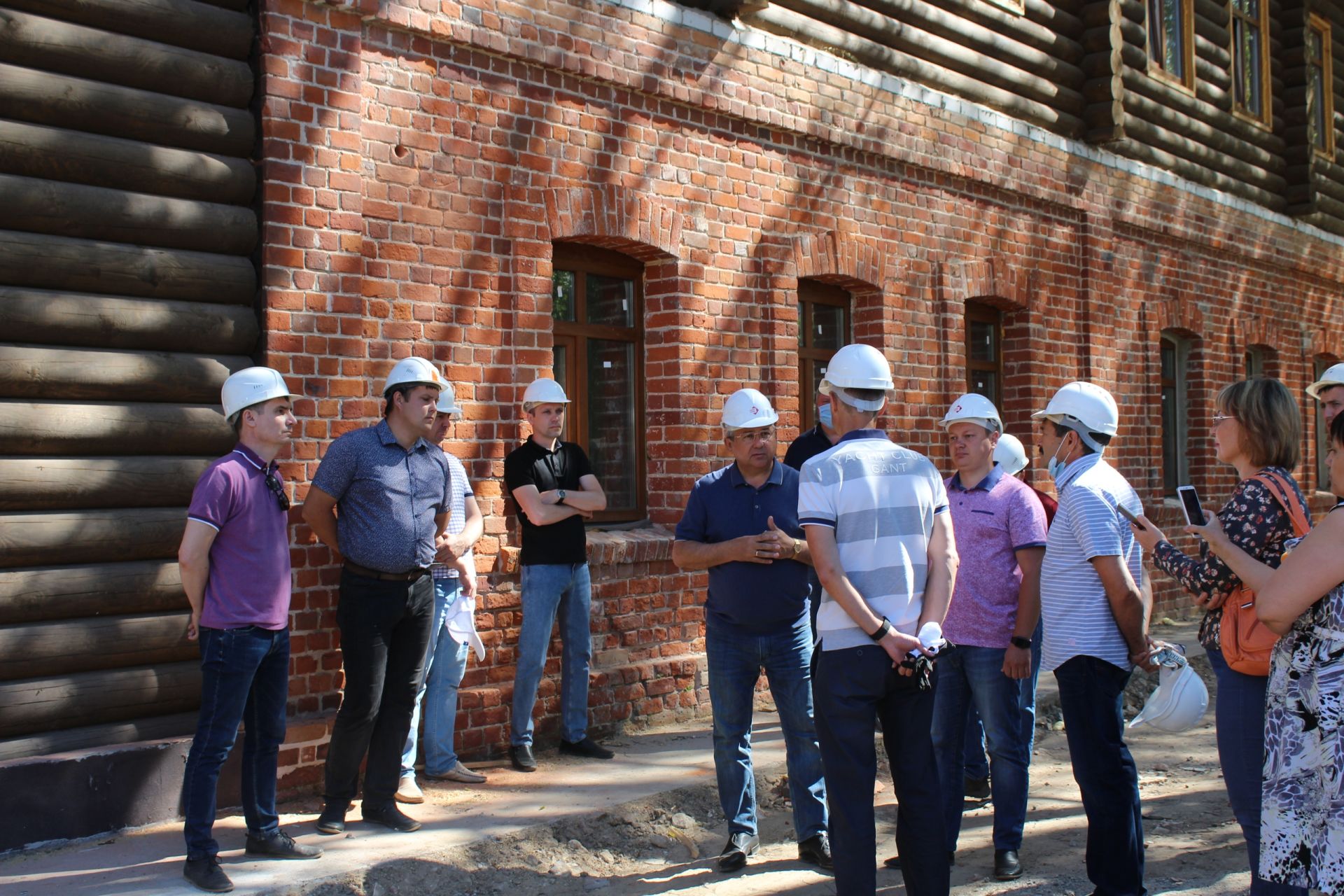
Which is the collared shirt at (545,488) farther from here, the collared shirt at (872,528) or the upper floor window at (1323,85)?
the upper floor window at (1323,85)

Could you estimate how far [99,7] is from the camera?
18.2ft

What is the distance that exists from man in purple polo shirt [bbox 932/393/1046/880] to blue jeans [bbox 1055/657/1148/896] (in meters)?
0.42

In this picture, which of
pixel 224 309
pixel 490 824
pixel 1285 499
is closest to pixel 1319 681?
pixel 1285 499

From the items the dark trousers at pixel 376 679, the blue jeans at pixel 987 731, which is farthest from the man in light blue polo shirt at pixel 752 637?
the dark trousers at pixel 376 679

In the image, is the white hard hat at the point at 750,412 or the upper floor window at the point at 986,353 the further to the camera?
the upper floor window at the point at 986,353

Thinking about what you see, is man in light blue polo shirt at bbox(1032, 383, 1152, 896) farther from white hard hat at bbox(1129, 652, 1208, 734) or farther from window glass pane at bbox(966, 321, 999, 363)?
window glass pane at bbox(966, 321, 999, 363)

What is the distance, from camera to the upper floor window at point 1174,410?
14141mm

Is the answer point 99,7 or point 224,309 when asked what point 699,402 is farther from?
point 99,7

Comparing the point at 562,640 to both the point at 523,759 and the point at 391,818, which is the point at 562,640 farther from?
the point at 391,818

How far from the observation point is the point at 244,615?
15.8 feet

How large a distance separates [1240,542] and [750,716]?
7.24 ft

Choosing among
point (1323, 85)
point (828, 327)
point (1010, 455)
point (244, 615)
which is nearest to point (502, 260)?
point (244, 615)

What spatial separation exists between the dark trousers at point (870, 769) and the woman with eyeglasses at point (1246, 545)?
99 cm

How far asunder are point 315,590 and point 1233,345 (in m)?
12.4
